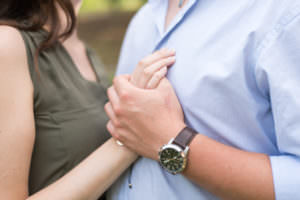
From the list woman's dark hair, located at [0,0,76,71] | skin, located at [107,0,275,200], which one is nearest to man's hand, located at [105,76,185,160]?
skin, located at [107,0,275,200]

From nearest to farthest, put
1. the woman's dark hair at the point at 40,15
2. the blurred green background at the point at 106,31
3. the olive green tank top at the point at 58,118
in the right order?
the olive green tank top at the point at 58,118 → the woman's dark hair at the point at 40,15 → the blurred green background at the point at 106,31

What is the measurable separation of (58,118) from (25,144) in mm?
199

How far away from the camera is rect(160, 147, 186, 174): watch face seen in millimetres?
951

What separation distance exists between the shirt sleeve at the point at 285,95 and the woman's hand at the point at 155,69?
1.01ft

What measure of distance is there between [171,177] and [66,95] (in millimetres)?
517

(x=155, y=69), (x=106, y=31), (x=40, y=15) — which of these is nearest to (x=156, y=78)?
(x=155, y=69)

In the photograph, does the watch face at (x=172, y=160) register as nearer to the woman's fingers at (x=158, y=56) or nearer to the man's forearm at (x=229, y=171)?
the man's forearm at (x=229, y=171)

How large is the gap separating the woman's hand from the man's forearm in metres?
0.24

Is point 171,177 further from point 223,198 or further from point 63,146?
point 63,146

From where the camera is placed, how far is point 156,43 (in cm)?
117

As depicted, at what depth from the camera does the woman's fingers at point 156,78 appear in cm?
106

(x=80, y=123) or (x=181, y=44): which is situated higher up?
(x=181, y=44)

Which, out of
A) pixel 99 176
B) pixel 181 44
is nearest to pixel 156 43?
pixel 181 44

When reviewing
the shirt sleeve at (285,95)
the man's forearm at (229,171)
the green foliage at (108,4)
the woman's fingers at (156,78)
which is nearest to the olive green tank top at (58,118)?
the woman's fingers at (156,78)
